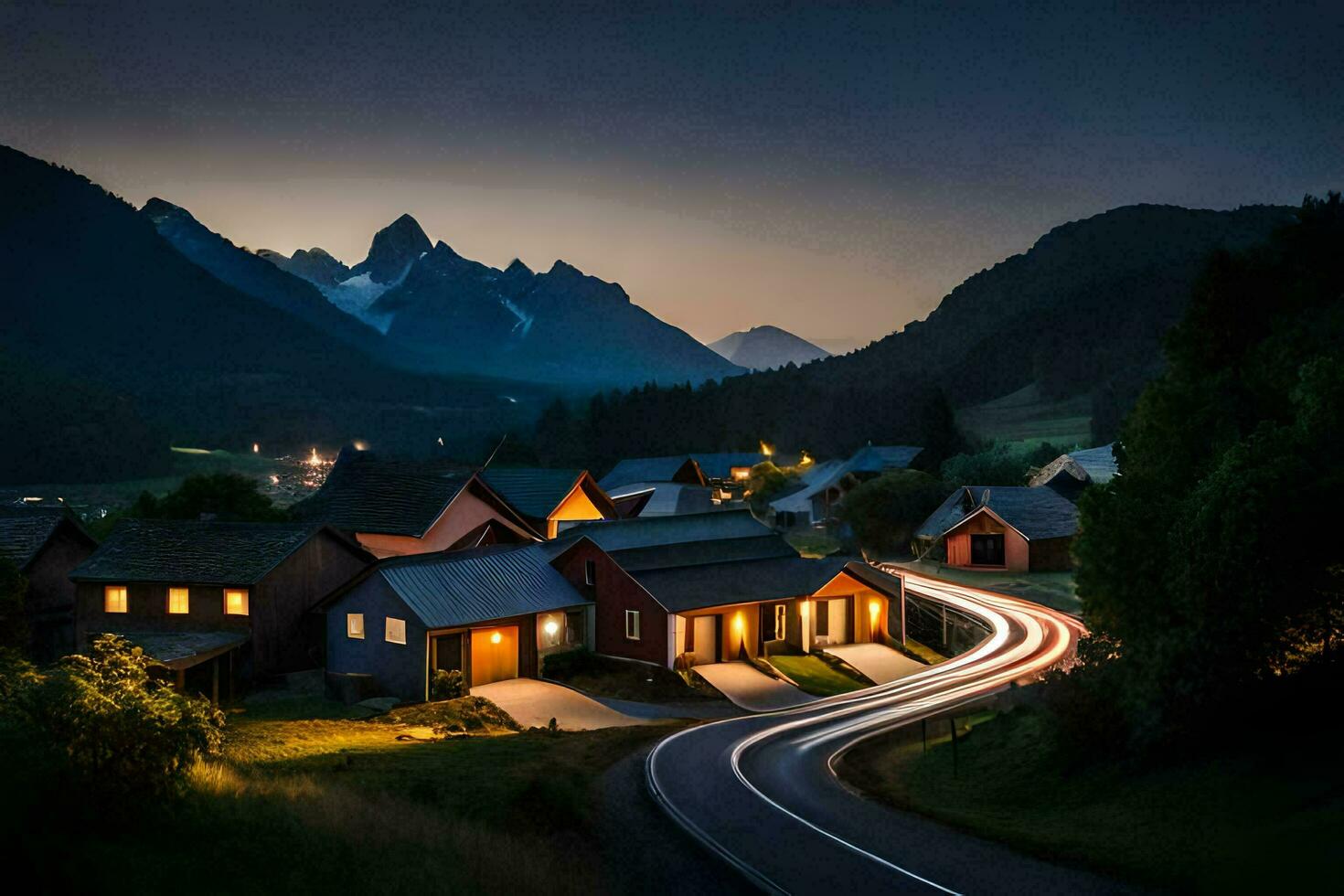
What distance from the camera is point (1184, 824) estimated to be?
17094mm

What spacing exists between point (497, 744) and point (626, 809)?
27.0 feet

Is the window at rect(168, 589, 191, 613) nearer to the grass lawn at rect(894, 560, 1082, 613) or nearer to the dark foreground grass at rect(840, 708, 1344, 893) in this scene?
the dark foreground grass at rect(840, 708, 1344, 893)

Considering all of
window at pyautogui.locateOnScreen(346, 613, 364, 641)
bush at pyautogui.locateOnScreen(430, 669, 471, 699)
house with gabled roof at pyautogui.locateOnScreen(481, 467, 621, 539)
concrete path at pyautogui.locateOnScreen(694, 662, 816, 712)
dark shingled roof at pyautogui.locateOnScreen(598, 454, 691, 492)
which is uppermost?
dark shingled roof at pyautogui.locateOnScreen(598, 454, 691, 492)

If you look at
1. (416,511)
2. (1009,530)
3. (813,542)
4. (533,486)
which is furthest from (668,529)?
(813,542)

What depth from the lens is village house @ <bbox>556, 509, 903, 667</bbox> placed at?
4619cm

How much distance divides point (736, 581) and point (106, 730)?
37694 mm

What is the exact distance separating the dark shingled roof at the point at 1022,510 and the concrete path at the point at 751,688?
34633 mm

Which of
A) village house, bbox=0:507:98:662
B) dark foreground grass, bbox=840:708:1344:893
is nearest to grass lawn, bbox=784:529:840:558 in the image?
village house, bbox=0:507:98:662

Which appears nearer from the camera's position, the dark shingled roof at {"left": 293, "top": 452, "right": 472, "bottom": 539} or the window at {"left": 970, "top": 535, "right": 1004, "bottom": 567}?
the dark shingled roof at {"left": 293, "top": 452, "right": 472, "bottom": 539}

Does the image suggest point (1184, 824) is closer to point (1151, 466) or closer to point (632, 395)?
point (1151, 466)

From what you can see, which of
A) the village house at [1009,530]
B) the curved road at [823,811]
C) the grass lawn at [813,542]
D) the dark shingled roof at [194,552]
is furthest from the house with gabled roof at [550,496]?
the curved road at [823,811]

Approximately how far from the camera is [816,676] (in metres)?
45.6

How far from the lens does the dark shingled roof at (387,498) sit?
58906 mm

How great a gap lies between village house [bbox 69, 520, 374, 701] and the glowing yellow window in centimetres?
4
